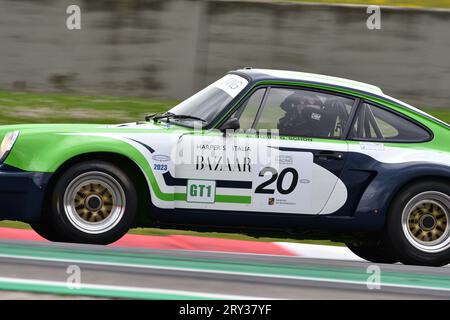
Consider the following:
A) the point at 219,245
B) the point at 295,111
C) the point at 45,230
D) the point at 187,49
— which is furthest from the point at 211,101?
the point at 187,49

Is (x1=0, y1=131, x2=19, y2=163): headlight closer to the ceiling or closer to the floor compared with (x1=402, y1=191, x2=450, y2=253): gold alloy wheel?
closer to the ceiling

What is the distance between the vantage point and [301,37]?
1452 centimetres

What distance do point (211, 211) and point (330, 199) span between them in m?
0.98

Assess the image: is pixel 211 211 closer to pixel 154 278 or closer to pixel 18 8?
pixel 154 278

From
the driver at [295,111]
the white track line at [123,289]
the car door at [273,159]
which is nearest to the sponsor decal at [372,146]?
the car door at [273,159]

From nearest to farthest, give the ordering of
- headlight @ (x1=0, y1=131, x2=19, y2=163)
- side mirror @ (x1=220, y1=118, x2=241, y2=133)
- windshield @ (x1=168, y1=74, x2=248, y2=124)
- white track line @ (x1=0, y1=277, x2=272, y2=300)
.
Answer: white track line @ (x1=0, y1=277, x2=272, y2=300), headlight @ (x1=0, y1=131, x2=19, y2=163), side mirror @ (x1=220, y1=118, x2=241, y2=133), windshield @ (x1=168, y1=74, x2=248, y2=124)

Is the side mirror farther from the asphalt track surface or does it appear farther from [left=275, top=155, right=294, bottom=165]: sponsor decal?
the asphalt track surface

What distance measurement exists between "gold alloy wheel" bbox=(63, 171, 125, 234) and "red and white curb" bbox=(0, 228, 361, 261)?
118 cm

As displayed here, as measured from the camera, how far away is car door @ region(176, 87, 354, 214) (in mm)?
7523

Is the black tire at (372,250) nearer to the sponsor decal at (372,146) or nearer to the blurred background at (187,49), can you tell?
the sponsor decal at (372,146)


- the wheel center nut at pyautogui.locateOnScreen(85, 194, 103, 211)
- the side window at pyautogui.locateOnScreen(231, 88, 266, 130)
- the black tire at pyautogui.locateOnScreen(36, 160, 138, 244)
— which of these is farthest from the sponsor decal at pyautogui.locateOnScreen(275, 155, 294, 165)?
the wheel center nut at pyautogui.locateOnScreen(85, 194, 103, 211)

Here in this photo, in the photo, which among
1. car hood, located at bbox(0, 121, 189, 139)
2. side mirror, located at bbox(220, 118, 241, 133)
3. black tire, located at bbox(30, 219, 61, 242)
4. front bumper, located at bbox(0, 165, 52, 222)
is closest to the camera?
front bumper, located at bbox(0, 165, 52, 222)

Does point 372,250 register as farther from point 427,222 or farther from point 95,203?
point 95,203
